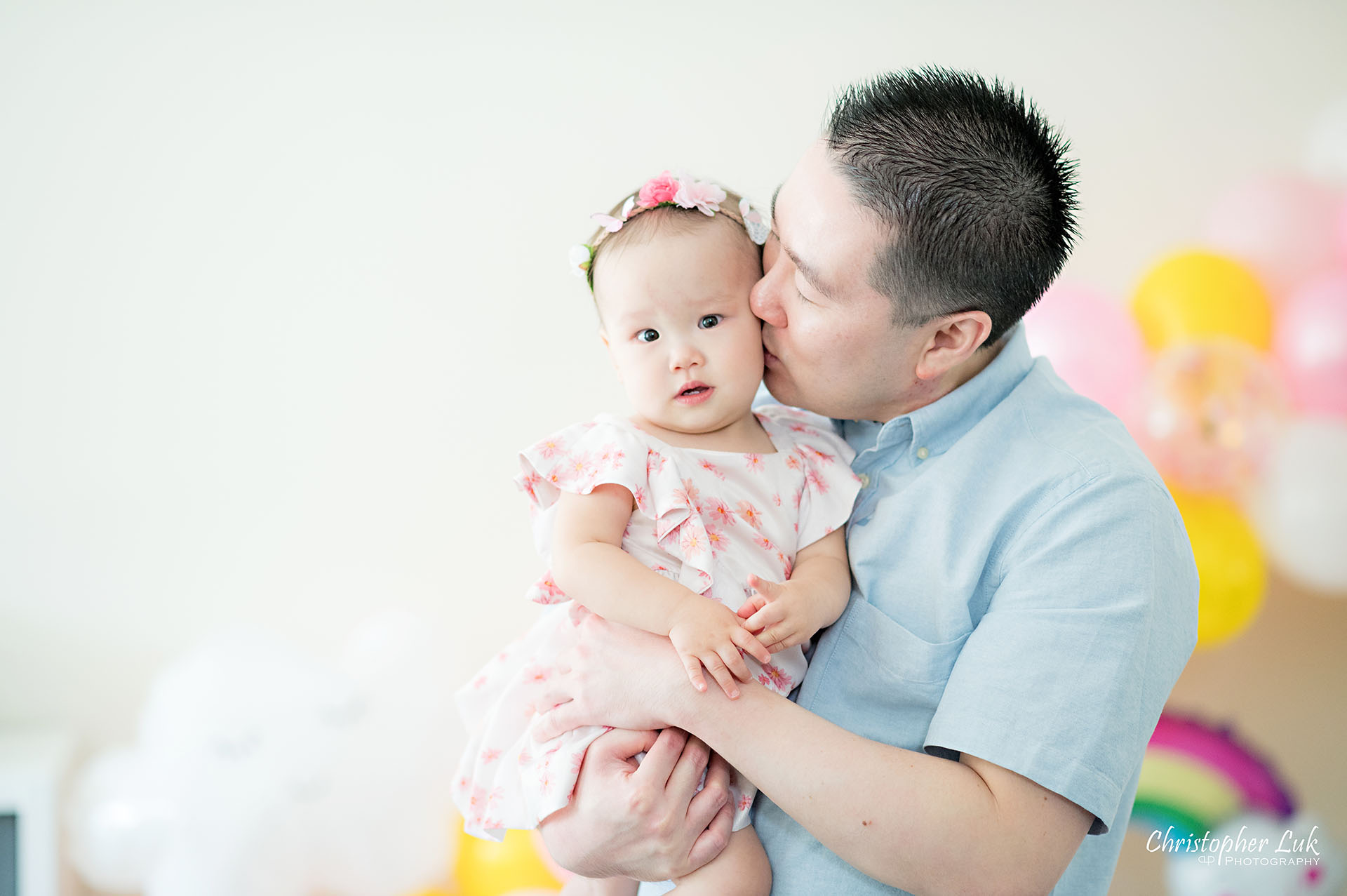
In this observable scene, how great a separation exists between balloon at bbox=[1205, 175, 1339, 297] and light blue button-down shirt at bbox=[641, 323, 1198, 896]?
1397 millimetres

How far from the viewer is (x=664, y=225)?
139cm

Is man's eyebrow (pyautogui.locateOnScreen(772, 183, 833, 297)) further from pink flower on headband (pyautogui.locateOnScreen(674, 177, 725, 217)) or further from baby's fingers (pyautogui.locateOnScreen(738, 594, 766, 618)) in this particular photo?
baby's fingers (pyautogui.locateOnScreen(738, 594, 766, 618))

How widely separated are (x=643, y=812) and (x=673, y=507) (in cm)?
37

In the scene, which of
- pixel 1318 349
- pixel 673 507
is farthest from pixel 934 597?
pixel 1318 349

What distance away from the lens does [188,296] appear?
2.54 meters

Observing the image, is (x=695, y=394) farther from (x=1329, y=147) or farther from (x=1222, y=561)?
(x=1329, y=147)

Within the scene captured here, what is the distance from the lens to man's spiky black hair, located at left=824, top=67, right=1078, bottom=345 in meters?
1.27

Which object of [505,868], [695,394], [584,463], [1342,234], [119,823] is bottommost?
[505,868]

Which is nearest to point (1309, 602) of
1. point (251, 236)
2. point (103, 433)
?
point (251, 236)

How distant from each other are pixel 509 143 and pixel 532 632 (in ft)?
5.45

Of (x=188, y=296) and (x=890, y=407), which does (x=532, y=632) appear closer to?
(x=890, y=407)

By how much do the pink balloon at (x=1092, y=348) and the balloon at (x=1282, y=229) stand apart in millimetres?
439

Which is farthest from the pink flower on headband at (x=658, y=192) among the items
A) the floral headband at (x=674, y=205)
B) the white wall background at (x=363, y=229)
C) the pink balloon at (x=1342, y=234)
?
the pink balloon at (x=1342, y=234)

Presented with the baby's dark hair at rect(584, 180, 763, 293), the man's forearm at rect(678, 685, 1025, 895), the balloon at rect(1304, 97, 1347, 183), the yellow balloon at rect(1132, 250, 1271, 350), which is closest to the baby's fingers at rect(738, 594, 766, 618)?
the man's forearm at rect(678, 685, 1025, 895)
